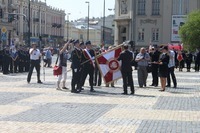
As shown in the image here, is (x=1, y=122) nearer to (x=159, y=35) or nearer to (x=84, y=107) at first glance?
(x=84, y=107)

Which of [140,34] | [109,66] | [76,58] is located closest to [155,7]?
[140,34]

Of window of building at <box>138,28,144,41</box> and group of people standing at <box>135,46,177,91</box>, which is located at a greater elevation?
window of building at <box>138,28,144,41</box>

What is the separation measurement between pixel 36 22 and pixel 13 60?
8513cm

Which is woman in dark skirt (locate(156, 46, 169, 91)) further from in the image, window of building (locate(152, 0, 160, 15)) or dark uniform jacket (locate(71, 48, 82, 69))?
window of building (locate(152, 0, 160, 15))

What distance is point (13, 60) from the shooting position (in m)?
29.3

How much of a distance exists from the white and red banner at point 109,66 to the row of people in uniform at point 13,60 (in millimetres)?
10402

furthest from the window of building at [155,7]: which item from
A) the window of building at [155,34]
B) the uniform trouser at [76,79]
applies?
the uniform trouser at [76,79]

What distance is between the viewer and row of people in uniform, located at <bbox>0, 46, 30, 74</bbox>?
92.3 feet

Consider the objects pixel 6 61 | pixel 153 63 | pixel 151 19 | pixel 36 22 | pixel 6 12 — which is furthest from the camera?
pixel 36 22

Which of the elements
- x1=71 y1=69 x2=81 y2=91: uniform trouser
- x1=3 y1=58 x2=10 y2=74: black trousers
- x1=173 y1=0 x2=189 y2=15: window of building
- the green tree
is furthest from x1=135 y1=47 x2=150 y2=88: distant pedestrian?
x1=173 y1=0 x2=189 y2=15: window of building

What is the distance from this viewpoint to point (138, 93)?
17500mm

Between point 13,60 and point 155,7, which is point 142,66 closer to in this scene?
point 13,60

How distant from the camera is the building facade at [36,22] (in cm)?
9431

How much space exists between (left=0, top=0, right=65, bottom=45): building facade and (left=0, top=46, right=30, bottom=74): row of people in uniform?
54.0 m
